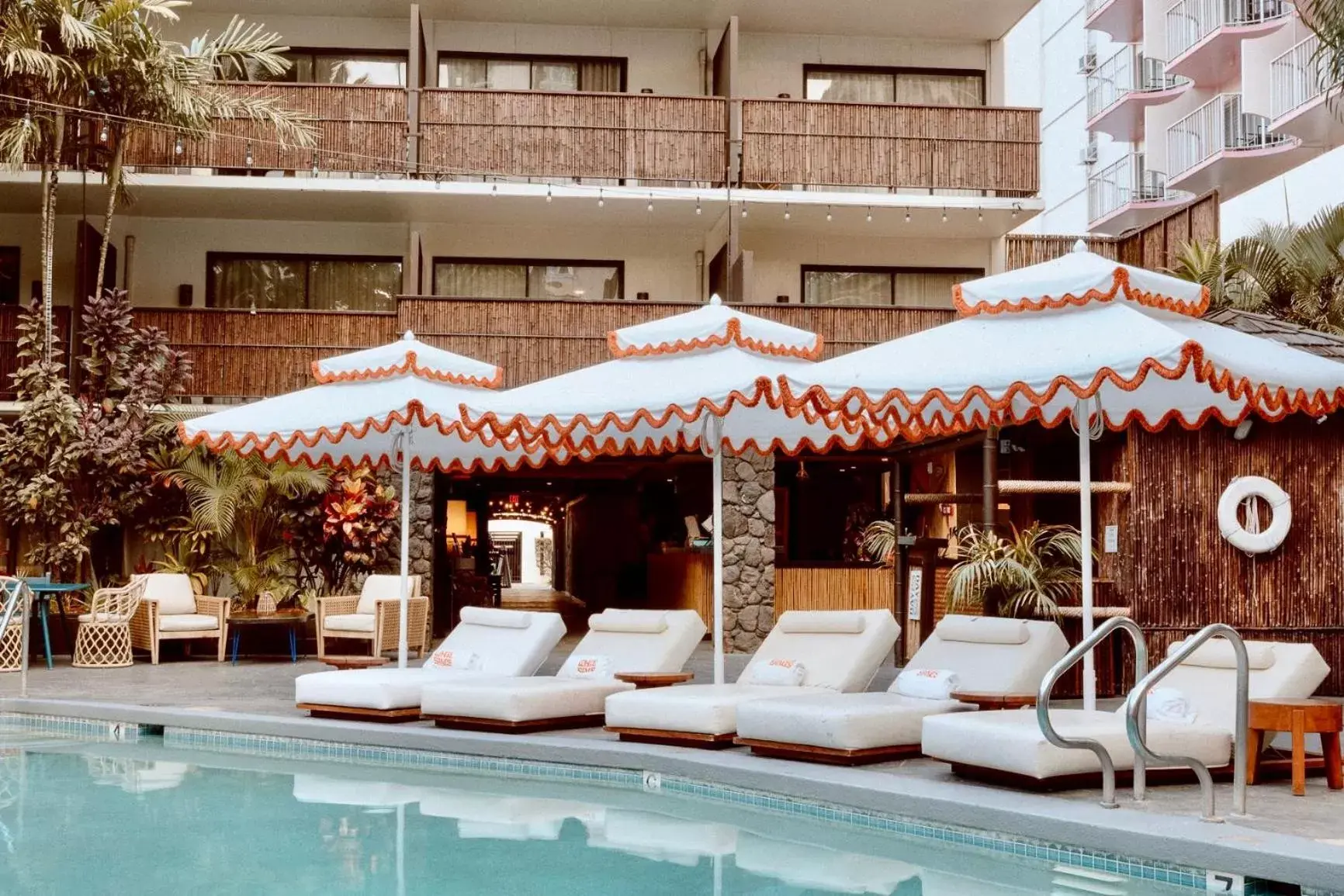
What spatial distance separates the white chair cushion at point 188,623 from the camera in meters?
14.4

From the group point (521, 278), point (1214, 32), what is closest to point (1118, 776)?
point (521, 278)

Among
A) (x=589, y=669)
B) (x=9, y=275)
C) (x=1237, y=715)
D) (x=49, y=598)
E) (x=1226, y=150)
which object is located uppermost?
(x=1226, y=150)

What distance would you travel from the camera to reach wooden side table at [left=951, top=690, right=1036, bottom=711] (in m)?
8.02

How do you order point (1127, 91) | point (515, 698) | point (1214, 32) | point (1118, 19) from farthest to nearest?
point (1118, 19)
point (1127, 91)
point (1214, 32)
point (515, 698)

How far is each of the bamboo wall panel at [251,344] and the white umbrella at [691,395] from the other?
23.6 ft

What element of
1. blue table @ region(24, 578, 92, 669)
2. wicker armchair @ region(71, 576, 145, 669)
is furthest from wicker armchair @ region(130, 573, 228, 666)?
A: blue table @ region(24, 578, 92, 669)

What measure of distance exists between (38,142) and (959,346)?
1133 cm

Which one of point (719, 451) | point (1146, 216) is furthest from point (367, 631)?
point (1146, 216)

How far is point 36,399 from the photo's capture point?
14.7m

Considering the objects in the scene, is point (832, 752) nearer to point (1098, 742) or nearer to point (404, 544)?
point (1098, 742)

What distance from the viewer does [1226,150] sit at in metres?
28.6

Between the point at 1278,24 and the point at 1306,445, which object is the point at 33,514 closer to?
the point at 1306,445

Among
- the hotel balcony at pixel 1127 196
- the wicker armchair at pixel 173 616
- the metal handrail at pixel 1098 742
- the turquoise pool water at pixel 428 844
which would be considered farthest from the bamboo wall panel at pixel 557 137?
the hotel balcony at pixel 1127 196

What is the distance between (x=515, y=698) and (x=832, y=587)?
8.81 m
